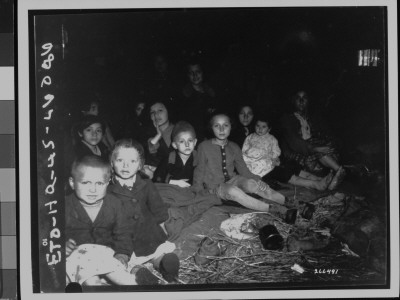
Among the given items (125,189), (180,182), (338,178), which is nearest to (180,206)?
(180,182)

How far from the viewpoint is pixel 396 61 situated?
1.76 meters

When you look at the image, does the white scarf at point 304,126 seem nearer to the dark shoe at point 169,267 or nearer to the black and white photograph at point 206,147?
the black and white photograph at point 206,147

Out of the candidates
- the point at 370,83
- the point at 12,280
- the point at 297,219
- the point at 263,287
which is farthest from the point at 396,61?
the point at 12,280

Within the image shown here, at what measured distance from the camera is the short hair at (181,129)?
1749 millimetres

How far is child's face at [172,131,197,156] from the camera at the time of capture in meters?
1.75

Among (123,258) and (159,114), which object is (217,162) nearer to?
(159,114)

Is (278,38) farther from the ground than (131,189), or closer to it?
farther from the ground

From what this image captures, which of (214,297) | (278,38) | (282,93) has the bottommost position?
(214,297)

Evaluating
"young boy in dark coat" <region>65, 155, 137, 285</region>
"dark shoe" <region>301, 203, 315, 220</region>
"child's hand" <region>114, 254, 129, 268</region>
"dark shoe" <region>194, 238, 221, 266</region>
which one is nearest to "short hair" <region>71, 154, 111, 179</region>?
"young boy in dark coat" <region>65, 155, 137, 285</region>

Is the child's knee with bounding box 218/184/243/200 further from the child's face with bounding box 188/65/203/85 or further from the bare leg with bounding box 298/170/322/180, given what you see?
the child's face with bounding box 188/65/203/85

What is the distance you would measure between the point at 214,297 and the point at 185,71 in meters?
0.71

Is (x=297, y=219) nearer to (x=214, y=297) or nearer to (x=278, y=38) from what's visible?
(x=214, y=297)

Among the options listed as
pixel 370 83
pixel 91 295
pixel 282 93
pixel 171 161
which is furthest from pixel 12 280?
pixel 370 83

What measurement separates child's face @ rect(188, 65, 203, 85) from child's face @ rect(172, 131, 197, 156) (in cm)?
16
